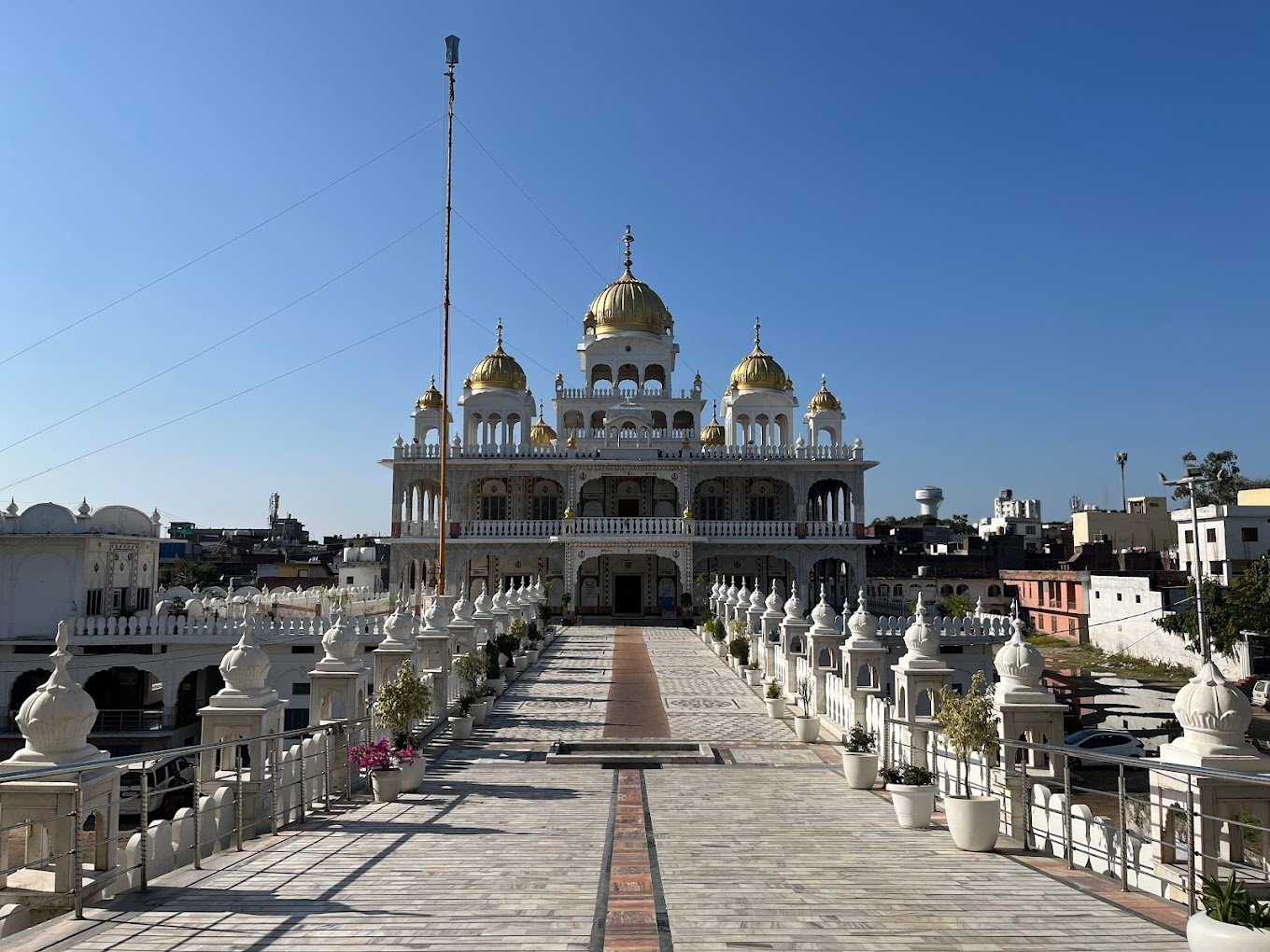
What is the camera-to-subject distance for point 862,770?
11734mm

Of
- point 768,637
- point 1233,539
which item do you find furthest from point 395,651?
point 1233,539

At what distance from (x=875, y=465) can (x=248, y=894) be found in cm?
4129

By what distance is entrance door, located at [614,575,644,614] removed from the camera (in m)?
45.6

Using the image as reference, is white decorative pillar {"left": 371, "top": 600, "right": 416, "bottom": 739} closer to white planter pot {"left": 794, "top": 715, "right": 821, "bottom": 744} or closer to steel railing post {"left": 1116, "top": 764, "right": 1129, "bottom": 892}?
white planter pot {"left": 794, "top": 715, "right": 821, "bottom": 744}

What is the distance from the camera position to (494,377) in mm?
49094

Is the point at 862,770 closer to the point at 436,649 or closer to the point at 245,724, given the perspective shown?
the point at 245,724

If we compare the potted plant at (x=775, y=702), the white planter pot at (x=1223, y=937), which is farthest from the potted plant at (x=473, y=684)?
the white planter pot at (x=1223, y=937)

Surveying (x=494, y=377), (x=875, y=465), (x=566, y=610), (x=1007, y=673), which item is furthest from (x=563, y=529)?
(x=1007, y=673)

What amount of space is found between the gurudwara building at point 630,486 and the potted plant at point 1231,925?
1404 inches

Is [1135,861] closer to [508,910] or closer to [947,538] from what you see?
[508,910]

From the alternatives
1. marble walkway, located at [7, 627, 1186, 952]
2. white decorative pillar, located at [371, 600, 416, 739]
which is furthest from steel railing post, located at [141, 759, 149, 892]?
white decorative pillar, located at [371, 600, 416, 739]

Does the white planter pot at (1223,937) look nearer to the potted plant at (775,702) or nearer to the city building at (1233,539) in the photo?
the potted plant at (775,702)

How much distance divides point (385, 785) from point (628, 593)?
34906mm

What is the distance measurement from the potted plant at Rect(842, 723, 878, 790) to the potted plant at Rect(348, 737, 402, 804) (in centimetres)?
565
